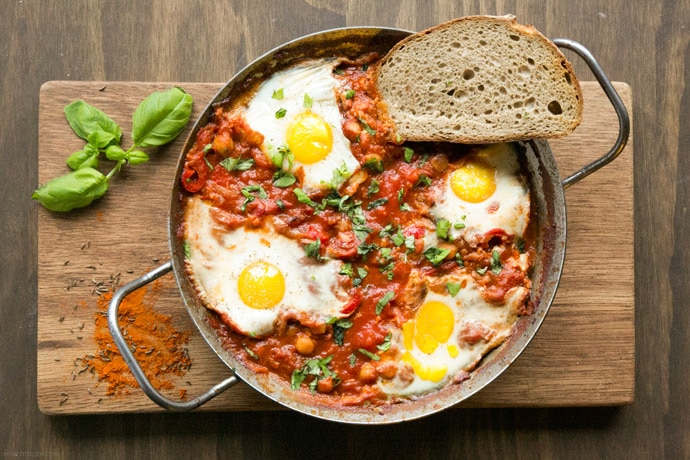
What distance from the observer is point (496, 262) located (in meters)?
3.91

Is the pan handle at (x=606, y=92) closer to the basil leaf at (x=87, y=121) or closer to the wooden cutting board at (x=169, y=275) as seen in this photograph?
the wooden cutting board at (x=169, y=275)

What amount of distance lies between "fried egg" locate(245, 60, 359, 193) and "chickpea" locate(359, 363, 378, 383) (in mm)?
1131

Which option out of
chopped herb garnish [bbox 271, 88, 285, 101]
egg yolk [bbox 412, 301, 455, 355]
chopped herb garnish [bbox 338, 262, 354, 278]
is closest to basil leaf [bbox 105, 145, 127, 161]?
chopped herb garnish [bbox 271, 88, 285, 101]

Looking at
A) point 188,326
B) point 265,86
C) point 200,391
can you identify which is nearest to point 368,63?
point 265,86

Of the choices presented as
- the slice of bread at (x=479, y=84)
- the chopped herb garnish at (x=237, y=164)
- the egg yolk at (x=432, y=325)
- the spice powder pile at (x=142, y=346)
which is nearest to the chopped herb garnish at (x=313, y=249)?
the chopped herb garnish at (x=237, y=164)

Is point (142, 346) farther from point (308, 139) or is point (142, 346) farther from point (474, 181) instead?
point (474, 181)

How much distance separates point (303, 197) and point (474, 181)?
3.49 ft

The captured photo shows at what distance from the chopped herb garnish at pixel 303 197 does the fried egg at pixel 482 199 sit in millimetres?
750

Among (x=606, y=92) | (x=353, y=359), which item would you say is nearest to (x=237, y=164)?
(x=353, y=359)

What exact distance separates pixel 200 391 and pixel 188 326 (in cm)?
42

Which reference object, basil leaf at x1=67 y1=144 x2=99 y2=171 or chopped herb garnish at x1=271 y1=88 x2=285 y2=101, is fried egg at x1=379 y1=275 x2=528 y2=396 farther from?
basil leaf at x1=67 y1=144 x2=99 y2=171

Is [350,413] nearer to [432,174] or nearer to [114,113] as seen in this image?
[432,174]

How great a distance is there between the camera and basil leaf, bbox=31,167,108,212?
3867 millimetres

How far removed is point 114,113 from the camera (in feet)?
13.2
